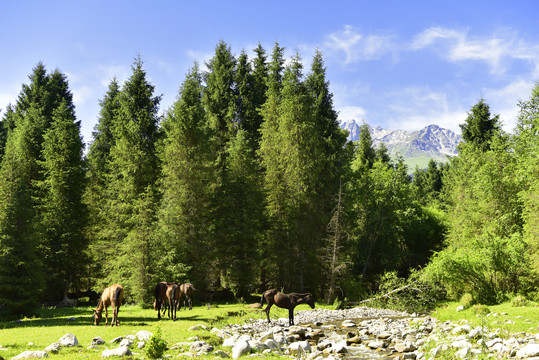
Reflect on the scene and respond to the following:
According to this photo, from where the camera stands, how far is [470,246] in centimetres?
2861

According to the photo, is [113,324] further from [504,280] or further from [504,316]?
[504,280]

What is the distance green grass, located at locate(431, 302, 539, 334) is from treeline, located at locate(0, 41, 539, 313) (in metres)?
3.27

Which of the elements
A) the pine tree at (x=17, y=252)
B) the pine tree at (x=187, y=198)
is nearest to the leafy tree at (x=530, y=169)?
the pine tree at (x=187, y=198)

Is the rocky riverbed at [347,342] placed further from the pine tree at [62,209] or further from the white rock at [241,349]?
the pine tree at [62,209]

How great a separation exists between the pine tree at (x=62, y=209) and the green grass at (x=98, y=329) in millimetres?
7488

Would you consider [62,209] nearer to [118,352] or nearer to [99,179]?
[99,179]

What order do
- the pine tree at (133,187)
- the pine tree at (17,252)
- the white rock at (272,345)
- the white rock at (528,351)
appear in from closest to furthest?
the white rock at (528,351), the white rock at (272,345), the pine tree at (17,252), the pine tree at (133,187)

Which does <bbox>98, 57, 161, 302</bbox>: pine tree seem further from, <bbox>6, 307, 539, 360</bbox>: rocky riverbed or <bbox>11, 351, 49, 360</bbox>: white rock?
<bbox>11, 351, 49, 360</bbox>: white rock

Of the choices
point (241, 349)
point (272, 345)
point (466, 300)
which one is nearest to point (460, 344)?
point (272, 345)

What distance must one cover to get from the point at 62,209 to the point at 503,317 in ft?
110

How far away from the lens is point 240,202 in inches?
1264

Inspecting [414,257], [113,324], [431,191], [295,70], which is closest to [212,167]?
[295,70]

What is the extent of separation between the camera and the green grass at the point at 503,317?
1683 cm

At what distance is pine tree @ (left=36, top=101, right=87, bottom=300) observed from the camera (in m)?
30.0
